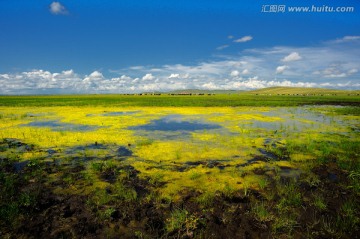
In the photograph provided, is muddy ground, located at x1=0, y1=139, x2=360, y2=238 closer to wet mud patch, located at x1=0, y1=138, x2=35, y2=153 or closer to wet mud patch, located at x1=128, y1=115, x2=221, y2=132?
wet mud patch, located at x1=0, y1=138, x2=35, y2=153

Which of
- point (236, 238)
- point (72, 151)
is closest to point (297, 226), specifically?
point (236, 238)

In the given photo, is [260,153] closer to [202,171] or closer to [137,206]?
[202,171]

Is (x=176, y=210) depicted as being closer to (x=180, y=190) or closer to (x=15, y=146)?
(x=180, y=190)

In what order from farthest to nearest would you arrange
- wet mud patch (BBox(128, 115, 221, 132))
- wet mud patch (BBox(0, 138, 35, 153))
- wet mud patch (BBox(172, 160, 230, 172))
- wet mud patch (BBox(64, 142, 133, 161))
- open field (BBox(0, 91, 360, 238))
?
wet mud patch (BBox(128, 115, 221, 132)) < wet mud patch (BBox(0, 138, 35, 153)) < wet mud patch (BBox(64, 142, 133, 161)) < wet mud patch (BBox(172, 160, 230, 172)) < open field (BBox(0, 91, 360, 238))

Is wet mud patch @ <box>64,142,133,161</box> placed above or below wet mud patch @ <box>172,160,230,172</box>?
above

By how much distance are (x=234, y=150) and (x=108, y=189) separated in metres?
6.68

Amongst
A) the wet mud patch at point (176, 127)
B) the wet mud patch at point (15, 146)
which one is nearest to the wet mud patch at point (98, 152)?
the wet mud patch at point (15, 146)

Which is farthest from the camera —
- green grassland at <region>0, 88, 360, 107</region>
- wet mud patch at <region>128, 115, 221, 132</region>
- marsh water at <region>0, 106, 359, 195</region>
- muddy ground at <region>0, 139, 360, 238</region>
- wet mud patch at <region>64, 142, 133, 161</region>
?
green grassland at <region>0, 88, 360, 107</region>

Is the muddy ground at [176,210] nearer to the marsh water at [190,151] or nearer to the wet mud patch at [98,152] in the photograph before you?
the marsh water at [190,151]

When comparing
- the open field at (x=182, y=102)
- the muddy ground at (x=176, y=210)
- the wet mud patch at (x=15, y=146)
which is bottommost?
the muddy ground at (x=176, y=210)

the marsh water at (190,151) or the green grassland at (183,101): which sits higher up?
the green grassland at (183,101)

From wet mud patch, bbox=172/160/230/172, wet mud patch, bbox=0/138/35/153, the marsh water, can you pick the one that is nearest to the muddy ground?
the marsh water

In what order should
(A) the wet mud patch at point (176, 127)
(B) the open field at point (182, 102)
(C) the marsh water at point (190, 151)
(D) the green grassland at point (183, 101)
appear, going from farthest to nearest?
1. (D) the green grassland at point (183, 101)
2. (B) the open field at point (182, 102)
3. (A) the wet mud patch at point (176, 127)
4. (C) the marsh water at point (190, 151)

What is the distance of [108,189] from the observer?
728 centimetres
